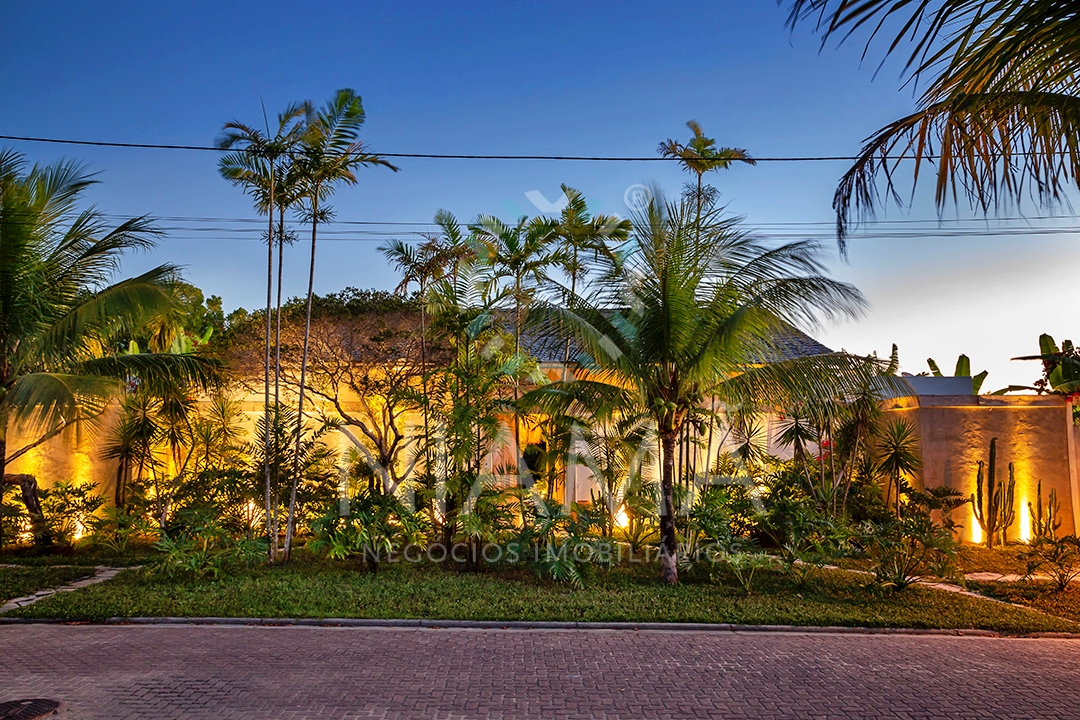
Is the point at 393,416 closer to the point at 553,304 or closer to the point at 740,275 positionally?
the point at 553,304

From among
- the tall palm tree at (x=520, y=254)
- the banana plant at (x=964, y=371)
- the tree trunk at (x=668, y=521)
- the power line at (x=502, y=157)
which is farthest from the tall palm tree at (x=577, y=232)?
the banana plant at (x=964, y=371)

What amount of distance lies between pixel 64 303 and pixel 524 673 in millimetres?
9008

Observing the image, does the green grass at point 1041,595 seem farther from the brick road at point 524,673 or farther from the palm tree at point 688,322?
the palm tree at point 688,322

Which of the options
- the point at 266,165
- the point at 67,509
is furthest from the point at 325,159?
the point at 67,509

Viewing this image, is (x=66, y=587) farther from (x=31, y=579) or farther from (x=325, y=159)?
(x=325, y=159)

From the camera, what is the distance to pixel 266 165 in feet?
36.4

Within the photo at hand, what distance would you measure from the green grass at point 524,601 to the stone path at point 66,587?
25cm

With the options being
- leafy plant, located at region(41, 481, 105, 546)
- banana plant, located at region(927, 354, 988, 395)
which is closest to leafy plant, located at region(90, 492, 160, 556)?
leafy plant, located at region(41, 481, 105, 546)

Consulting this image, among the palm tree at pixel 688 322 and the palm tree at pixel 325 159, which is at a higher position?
the palm tree at pixel 325 159

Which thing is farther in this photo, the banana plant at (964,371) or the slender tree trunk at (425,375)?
the banana plant at (964,371)

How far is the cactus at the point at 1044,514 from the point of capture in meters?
12.8

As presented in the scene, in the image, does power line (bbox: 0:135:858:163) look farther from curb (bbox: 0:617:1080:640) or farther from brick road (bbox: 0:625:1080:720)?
brick road (bbox: 0:625:1080:720)

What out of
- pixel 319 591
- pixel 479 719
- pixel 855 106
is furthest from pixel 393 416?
pixel 855 106

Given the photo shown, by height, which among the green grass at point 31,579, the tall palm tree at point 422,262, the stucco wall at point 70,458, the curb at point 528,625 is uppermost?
the tall palm tree at point 422,262
